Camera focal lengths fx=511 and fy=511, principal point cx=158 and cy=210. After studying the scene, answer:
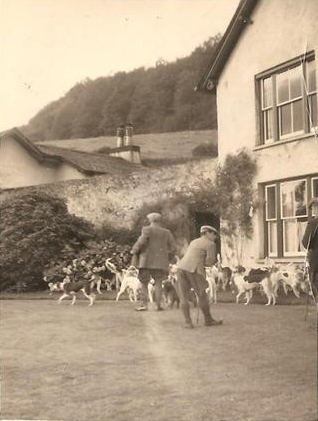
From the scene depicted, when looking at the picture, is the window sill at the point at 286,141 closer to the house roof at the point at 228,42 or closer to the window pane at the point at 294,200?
the window pane at the point at 294,200

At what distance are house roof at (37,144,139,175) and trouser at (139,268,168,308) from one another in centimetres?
50

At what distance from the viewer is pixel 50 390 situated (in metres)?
2.44

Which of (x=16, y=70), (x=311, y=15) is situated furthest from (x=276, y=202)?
(x=16, y=70)

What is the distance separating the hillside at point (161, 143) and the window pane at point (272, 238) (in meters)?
0.49

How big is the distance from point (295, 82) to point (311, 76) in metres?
0.12

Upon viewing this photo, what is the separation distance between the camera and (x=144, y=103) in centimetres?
247

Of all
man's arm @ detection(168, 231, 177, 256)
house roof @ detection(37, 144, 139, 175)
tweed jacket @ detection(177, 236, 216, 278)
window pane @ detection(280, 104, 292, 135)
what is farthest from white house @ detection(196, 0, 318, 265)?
house roof @ detection(37, 144, 139, 175)

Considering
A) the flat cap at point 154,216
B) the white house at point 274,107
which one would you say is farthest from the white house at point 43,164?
the white house at point 274,107

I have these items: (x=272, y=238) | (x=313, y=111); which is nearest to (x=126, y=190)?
(x=272, y=238)

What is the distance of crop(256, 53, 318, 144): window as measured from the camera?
2332mm

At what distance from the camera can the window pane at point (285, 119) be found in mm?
2512

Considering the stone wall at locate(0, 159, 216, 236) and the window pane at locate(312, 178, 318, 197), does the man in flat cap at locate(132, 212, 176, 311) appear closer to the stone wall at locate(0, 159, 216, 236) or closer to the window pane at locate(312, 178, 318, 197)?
the stone wall at locate(0, 159, 216, 236)

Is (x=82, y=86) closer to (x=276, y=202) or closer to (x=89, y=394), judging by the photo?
(x=276, y=202)

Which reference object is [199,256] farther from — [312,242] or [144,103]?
[144,103]
